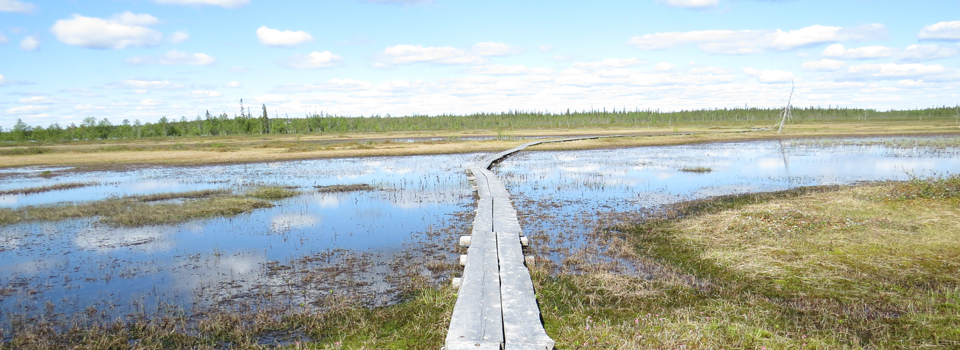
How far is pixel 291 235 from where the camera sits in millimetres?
13141

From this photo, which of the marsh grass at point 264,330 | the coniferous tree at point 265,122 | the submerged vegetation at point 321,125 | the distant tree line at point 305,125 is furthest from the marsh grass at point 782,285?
the coniferous tree at point 265,122

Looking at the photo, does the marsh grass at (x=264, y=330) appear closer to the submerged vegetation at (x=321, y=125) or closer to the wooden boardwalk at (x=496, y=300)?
the wooden boardwalk at (x=496, y=300)

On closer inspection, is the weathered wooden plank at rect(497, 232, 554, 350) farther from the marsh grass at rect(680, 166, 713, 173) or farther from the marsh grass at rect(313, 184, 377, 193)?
the marsh grass at rect(680, 166, 713, 173)

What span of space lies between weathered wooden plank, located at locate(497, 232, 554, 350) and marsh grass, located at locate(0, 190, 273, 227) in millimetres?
11618

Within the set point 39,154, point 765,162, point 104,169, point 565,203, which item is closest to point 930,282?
point 565,203

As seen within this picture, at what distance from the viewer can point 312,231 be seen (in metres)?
13.6

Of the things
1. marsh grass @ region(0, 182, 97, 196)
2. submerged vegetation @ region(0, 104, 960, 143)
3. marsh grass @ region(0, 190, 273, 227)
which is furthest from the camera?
submerged vegetation @ region(0, 104, 960, 143)

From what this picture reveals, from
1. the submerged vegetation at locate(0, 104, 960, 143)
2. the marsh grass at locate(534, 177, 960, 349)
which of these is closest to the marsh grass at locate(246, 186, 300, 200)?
the marsh grass at locate(534, 177, 960, 349)

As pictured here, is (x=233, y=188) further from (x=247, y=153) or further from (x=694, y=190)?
(x=247, y=153)

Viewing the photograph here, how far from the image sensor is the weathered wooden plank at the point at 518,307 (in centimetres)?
552

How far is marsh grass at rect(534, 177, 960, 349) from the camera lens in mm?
6145

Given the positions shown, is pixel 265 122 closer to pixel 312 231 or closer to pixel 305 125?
pixel 305 125

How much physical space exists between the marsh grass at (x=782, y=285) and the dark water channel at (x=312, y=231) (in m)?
1.51

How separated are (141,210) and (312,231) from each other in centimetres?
733
